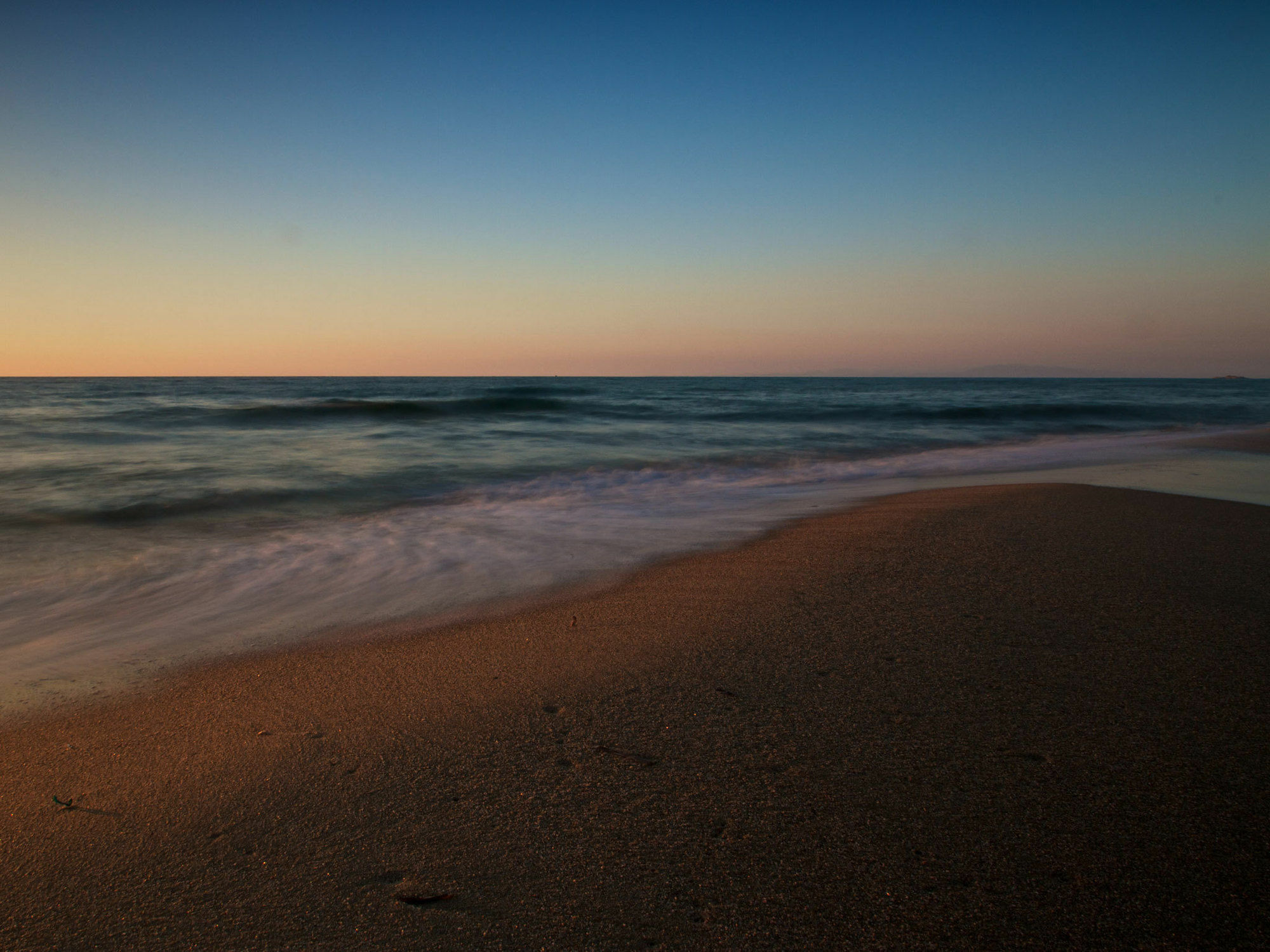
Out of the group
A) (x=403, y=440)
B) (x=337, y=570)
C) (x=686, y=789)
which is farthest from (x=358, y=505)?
(x=403, y=440)

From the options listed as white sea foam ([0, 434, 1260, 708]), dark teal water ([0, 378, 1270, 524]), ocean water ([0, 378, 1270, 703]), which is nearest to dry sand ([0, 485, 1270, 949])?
white sea foam ([0, 434, 1260, 708])

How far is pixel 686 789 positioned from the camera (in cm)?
176

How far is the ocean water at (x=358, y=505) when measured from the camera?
3516 mm

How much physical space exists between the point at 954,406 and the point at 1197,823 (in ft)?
94.0

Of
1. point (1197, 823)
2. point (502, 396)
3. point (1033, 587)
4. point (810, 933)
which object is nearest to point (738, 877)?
point (810, 933)

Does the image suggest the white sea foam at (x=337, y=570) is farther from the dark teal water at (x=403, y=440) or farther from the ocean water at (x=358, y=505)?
the dark teal water at (x=403, y=440)

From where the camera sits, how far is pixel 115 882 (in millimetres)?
1507

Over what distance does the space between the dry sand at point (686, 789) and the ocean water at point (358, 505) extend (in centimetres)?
84

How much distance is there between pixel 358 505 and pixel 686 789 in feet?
20.4

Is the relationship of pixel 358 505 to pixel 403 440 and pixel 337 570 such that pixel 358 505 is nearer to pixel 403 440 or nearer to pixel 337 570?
pixel 337 570

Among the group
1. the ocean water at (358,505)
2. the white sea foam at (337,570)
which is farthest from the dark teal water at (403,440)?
the white sea foam at (337,570)

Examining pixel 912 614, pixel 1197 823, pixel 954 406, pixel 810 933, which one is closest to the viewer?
pixel 810 933

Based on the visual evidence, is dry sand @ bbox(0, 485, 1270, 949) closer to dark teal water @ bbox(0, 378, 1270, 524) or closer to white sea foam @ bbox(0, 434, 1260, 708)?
white sea foam @ bbox(0, 434, 1260, 708)

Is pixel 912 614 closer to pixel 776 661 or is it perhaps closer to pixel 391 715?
pixel 776 661
